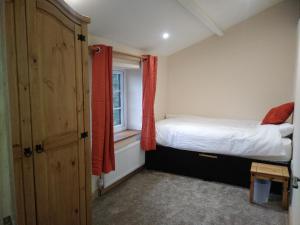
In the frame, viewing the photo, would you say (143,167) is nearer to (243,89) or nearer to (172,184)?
(172,184)

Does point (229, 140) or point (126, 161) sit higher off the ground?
point (229, 140)

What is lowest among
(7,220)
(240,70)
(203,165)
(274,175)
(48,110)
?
(203,165)

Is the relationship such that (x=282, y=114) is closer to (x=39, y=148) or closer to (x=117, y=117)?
(x=117, y=117)

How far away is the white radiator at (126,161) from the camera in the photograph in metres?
3.10

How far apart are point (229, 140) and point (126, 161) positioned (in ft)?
4.61

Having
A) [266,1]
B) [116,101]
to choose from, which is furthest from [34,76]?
[266,1]

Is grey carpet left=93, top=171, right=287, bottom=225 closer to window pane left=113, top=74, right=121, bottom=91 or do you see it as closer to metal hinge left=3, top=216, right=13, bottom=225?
window pane left=113, top=74, right=121, bottom=91

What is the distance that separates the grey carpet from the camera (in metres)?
2.45

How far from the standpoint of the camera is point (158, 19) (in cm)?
296

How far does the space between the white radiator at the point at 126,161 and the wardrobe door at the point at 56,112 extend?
120cm

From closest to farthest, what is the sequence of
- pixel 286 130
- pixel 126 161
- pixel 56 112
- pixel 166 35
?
1. pixel 56 112
2. pixel 286 130
3. pixel 126 161
4. pixel 166 35

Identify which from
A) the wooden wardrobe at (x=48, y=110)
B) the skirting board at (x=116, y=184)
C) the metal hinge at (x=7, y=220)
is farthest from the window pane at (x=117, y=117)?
the metal hinge at (x=7, y=220)

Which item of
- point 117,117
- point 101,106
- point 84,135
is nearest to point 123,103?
point 117,117

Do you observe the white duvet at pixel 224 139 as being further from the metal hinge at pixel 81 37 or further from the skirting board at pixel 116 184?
the metal hinge at pixel 81 37
